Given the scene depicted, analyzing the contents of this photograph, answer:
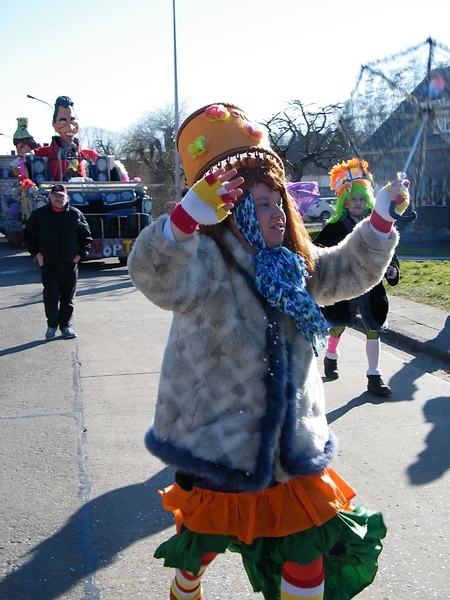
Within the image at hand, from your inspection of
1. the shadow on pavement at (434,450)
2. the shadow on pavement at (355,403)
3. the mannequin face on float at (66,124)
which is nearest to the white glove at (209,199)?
the shadow on pavement at (434,450)

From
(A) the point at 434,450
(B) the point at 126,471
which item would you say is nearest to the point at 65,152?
(B) the point at 126,471

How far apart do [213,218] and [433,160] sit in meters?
1.75

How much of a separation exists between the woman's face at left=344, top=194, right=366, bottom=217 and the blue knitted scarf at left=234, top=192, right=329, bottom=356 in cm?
355

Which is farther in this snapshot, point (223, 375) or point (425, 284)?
point (425, 284)

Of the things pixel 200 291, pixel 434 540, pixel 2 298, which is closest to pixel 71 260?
pixel 2 298

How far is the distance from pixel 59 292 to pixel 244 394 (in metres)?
6.90

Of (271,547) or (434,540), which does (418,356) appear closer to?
(434,540)

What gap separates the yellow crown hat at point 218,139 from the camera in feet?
7.99

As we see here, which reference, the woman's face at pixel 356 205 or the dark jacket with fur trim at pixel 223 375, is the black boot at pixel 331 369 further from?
the dark jacket with fur trim at pixel 223 375

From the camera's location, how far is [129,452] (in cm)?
472

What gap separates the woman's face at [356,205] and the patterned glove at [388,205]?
3.25 meters

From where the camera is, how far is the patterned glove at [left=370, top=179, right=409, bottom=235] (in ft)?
8.38

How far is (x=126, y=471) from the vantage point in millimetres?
4402

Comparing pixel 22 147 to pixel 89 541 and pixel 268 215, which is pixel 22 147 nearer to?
pixel 89 541
